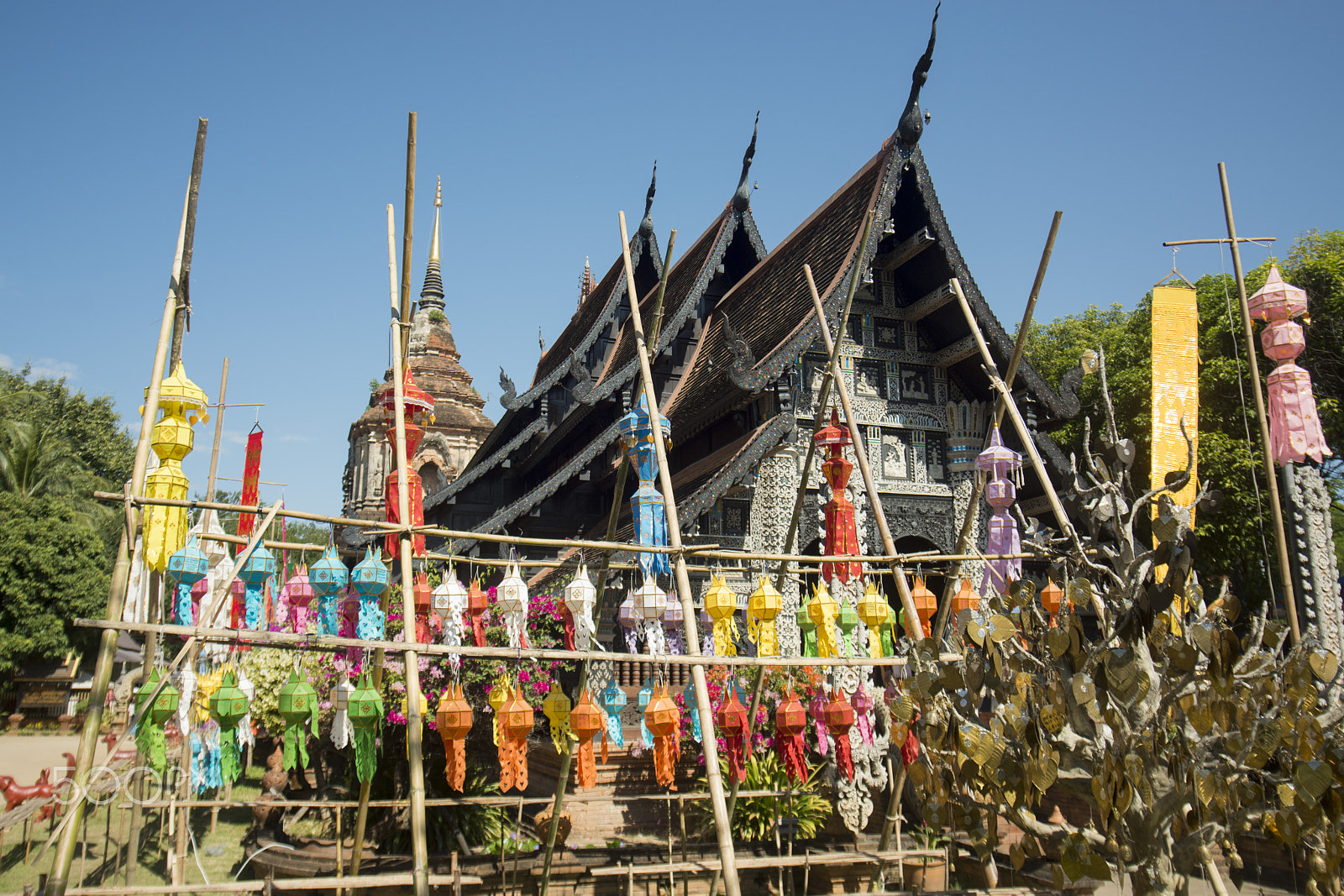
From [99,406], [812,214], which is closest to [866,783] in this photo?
[812,214]

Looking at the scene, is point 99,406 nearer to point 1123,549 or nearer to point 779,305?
point 779,305

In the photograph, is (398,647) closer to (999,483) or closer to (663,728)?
(663,728)

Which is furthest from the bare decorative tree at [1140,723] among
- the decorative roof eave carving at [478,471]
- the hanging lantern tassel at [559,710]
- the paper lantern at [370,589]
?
the decorative roof eave carving at [478,471]

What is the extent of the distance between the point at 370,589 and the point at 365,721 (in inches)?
28.5

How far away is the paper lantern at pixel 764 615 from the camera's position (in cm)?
565

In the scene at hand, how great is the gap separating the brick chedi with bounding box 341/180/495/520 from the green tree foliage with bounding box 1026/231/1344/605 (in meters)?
15.0

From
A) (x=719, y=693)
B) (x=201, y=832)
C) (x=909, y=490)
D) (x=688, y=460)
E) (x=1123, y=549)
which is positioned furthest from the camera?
(x=688, y=460)

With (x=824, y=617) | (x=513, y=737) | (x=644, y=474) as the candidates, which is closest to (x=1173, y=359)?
(x=824, y=617)

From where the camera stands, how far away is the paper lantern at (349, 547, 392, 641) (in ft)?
16.6

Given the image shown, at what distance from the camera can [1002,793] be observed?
11.2 ft

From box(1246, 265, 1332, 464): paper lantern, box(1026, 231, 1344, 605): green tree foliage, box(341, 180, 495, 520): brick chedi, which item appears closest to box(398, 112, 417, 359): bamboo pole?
box(1246, 265, 1332, 464): paper lantern

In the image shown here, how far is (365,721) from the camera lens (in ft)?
16.3

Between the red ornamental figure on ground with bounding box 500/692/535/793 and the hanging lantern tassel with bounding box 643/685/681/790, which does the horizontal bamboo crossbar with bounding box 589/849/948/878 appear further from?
the red ornamental figure on ground with bounding box 500/692/535/793

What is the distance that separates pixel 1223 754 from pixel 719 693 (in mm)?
5331
